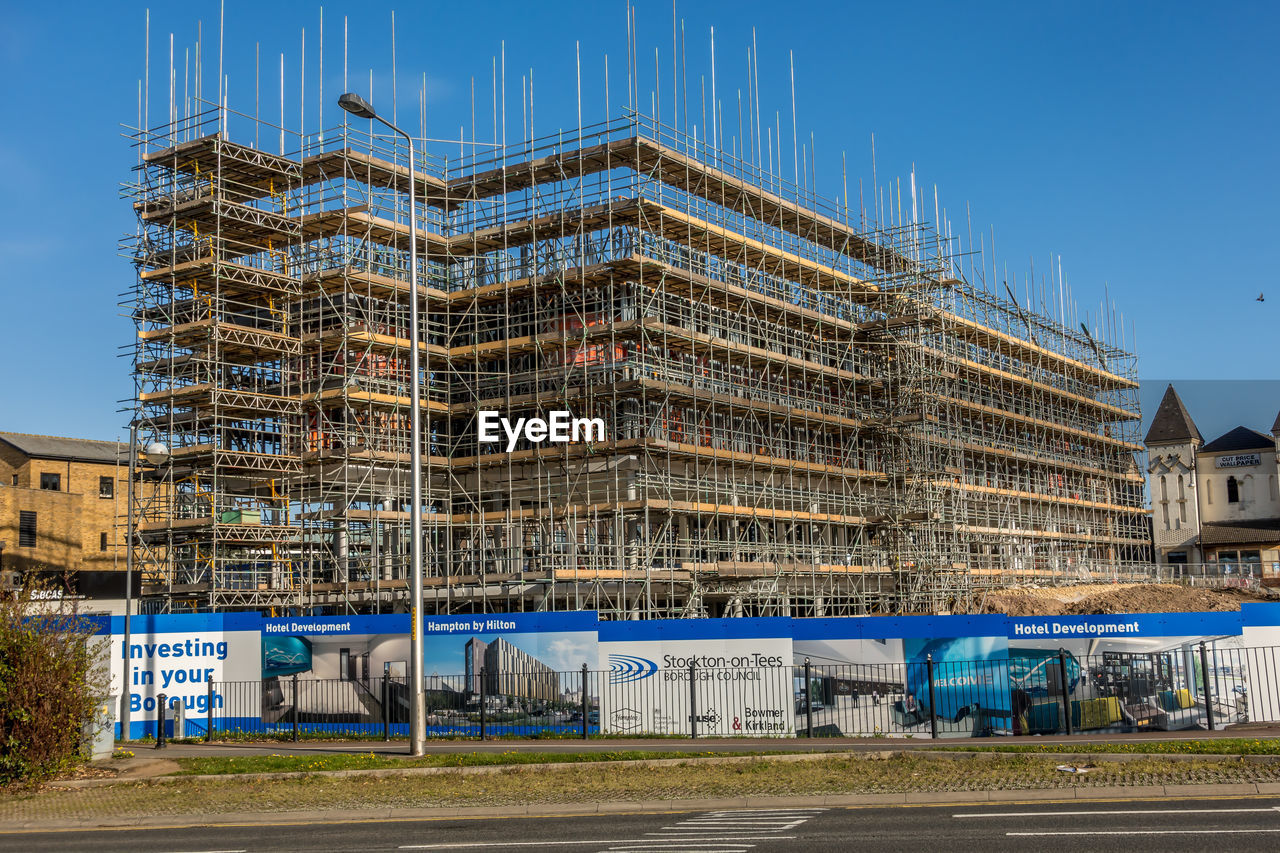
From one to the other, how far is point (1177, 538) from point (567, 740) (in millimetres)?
77228

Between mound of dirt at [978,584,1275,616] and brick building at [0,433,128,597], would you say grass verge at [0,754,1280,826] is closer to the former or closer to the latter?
mound of dirt at [978,584,1275,616]

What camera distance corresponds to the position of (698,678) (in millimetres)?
27750

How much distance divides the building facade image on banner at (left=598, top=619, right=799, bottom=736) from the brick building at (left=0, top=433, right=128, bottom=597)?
42339 mm

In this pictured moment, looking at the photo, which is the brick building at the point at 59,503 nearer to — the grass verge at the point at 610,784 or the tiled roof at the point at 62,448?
the tiled roof at the point at 62,448

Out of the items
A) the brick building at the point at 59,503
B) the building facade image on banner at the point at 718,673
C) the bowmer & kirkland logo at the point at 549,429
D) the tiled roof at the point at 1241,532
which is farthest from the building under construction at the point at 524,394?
the tiled roof at the point at 1241,532

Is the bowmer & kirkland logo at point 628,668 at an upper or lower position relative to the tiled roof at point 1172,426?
lower

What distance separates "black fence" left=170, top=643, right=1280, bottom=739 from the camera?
25.8 meters

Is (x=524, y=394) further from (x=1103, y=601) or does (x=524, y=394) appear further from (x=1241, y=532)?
(x=1241, y=532)

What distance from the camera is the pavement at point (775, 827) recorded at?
1402 centimetres

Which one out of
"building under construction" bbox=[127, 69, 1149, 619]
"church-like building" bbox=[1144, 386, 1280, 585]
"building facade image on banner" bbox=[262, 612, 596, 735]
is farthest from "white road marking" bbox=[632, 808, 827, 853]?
"church-like building" bbox=[1144, 386, 1280, 585]

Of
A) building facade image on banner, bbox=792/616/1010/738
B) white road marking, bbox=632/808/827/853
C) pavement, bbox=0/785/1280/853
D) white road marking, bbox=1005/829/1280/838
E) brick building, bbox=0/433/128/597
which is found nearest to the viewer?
white road marking, bbox=1005/829/1280/838

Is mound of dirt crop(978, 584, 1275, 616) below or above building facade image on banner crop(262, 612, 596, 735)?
above

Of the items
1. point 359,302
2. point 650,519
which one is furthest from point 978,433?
point 359,302

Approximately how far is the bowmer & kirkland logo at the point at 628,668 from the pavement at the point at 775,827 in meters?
10.2
